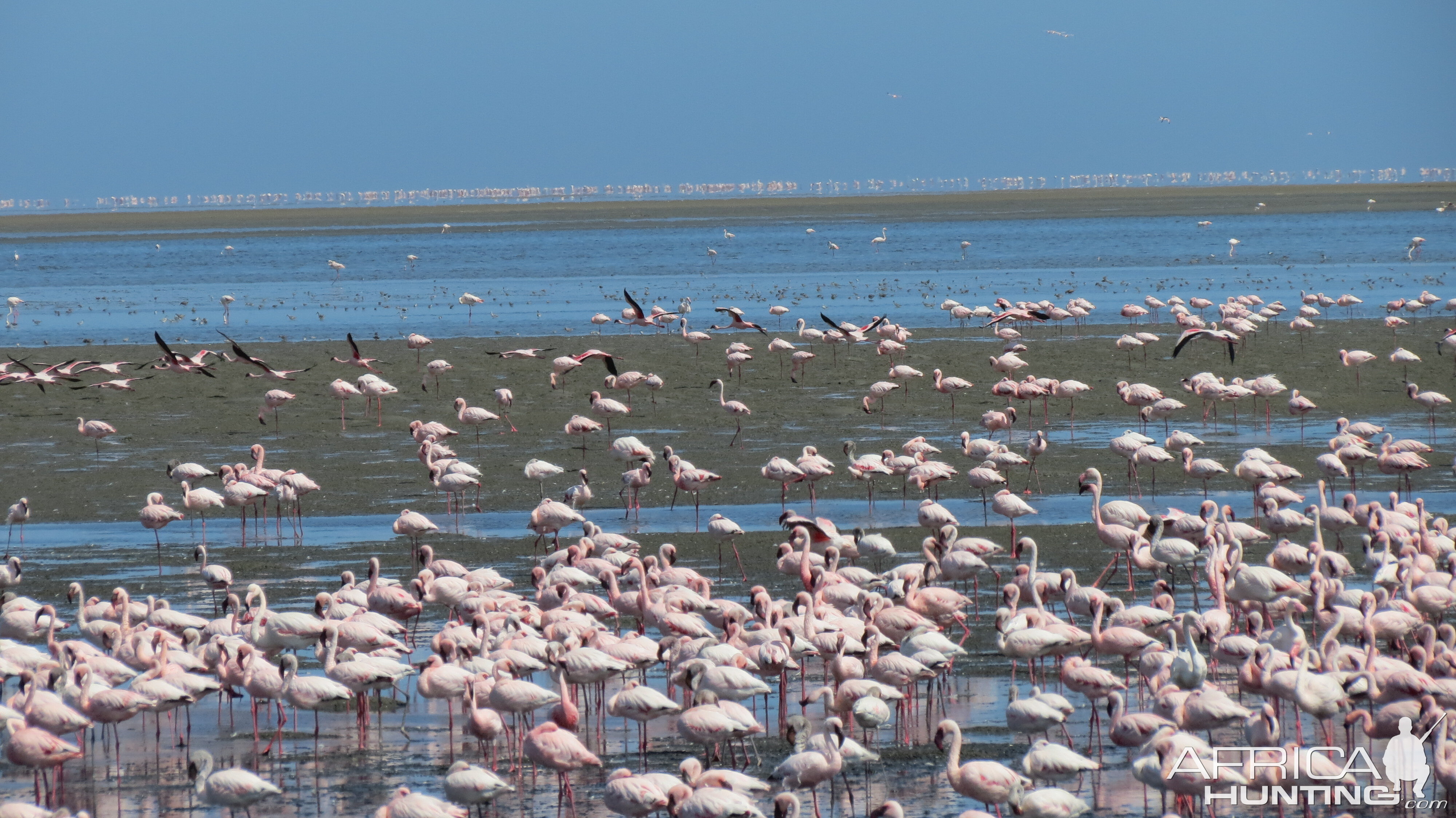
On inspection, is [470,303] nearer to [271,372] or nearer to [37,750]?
[271,372]

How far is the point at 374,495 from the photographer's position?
16156 millimetres

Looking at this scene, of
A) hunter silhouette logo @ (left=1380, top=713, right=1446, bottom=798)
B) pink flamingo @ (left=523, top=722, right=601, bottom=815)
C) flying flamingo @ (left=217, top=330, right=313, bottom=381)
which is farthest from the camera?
flying flamingo @ (left=217, top=330, right=313, bottom=381)

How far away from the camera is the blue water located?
34.9m

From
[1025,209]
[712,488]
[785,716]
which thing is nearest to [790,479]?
[712,488]

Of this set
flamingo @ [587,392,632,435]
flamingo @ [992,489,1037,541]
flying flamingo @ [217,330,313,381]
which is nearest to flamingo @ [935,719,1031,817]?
flamingo @ [992,489,1037,541]

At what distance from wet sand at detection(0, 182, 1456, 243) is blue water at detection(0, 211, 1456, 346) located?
7984 mm

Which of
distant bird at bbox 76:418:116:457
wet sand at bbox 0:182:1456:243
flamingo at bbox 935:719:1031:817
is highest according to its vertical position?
wet sand at bbox 0:182:1456:243

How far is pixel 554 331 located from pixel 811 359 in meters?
7.05

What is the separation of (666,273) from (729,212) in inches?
2102

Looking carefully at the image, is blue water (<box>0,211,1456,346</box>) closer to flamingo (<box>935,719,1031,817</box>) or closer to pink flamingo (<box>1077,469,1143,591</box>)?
pink flamingo (<box>1077,469,1143,591</box>)

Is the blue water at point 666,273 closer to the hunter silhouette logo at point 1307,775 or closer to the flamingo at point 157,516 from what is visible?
the flamingo at point 157,516

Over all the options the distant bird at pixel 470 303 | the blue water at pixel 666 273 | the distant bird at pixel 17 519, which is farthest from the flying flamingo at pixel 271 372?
the distant bird at pixel 470 303

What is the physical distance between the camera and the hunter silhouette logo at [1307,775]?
6930 mm

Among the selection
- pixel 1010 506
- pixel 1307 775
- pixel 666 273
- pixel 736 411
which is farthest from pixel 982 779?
pixel 666 273
